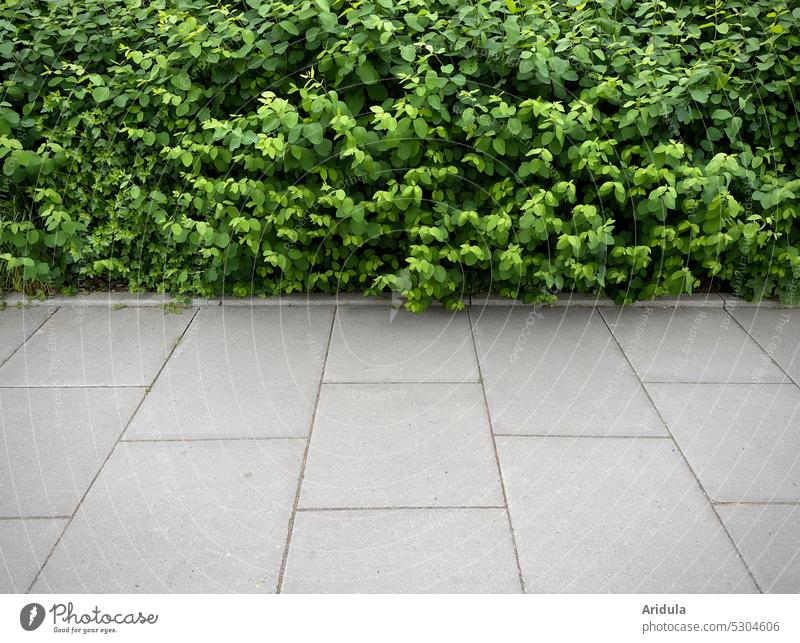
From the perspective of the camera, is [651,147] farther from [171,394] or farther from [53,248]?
[53,248]

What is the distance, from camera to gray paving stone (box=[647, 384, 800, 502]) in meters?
3.23

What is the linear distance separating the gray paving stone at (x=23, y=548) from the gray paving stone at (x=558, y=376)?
206 cm

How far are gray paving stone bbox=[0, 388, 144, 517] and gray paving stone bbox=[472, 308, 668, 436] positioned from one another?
1.96 m

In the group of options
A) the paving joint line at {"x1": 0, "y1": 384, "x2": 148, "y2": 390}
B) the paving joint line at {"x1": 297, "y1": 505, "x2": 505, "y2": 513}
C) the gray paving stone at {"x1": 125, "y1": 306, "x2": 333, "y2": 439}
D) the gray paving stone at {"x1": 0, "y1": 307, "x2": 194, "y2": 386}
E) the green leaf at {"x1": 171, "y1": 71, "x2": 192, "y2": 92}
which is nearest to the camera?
the paving joint line at {"x1": 297, "y1": 505, "x2": 505, "y2": 513}

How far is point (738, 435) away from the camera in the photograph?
142 inches

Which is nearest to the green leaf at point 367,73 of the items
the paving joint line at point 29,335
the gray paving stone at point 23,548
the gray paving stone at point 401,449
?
the gray paving stone at point 401,449

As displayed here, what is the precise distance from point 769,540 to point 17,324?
4.54 m

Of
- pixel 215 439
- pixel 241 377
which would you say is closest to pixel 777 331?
pixel 241 377

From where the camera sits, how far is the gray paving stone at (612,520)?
2.69 m

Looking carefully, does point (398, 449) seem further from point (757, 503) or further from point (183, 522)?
point (757, 503)

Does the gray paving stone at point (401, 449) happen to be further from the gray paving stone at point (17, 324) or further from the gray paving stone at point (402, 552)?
the gray paving stone at point (17, 324)

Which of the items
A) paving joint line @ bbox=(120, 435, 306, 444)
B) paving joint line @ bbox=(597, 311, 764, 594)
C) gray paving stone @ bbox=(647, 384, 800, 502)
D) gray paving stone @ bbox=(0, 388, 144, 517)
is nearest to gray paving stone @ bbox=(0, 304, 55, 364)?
gray paving stone @ bbox=(0, 388, 144, 517)

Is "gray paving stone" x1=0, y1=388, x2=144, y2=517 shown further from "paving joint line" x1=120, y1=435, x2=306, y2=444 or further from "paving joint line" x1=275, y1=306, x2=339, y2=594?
"paving joint line" x1=275, y1=306, x2=339, y2=594

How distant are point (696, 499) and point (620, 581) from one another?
26.9 inches
